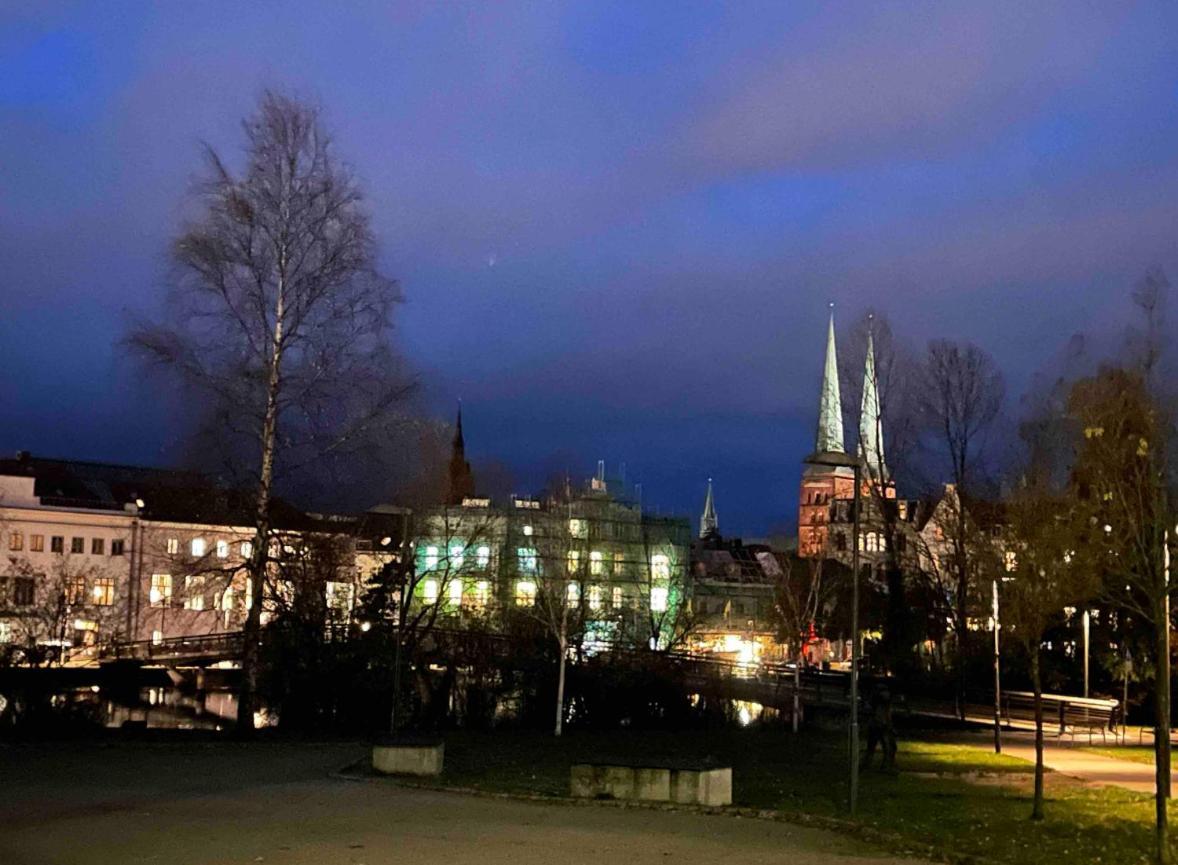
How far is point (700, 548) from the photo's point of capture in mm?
132750

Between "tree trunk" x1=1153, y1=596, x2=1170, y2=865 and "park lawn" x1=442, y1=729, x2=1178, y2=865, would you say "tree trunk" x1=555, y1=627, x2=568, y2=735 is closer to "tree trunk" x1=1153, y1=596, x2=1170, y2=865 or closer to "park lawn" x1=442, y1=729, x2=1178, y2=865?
"park lawn" x1=442, y1=729, x2=1178, y2=865

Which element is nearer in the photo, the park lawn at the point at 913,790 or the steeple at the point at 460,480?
the park lawn at the point at 913,790

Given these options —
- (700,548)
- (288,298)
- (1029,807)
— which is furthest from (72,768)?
(700,548)

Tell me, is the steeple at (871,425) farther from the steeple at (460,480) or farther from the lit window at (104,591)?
the lit window at (104,591)

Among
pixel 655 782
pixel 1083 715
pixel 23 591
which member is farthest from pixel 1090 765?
pixel 23 591

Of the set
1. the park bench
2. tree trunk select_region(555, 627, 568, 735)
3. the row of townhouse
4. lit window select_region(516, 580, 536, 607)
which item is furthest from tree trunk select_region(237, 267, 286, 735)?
lit window select_region(516, 580, 536, 607)

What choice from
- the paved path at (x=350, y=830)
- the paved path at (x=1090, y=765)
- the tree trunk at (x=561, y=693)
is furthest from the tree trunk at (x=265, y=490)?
the paved path at (x=1090, y=765)

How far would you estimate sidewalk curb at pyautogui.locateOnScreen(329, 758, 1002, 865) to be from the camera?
15.9 meters

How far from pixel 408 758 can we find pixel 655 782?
5.46m

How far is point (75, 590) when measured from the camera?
2525 inches

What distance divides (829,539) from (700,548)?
28.1 metres

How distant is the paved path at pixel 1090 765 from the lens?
2647cm

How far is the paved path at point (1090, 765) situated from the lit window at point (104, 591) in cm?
5627

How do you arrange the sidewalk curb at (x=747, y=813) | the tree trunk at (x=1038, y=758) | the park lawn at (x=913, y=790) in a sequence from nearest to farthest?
the sidewalk curb at (x=747, y=813)
the park lawn at (x=913, y=790)
the tree trunk at (x=1038, y=758)
